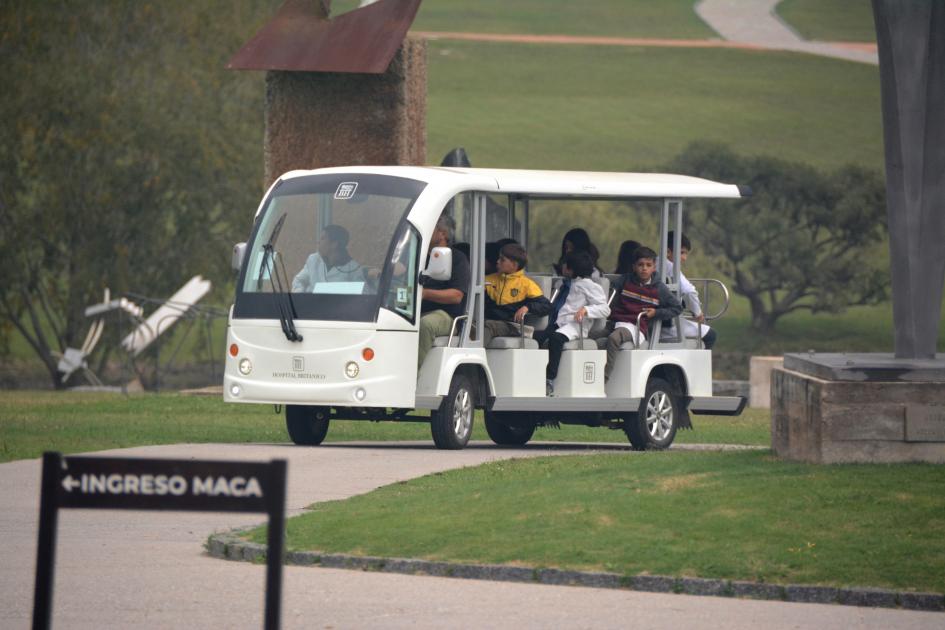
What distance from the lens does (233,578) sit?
1080 cm

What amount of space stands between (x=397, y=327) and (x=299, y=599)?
7.87m

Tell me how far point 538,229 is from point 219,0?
1880cm

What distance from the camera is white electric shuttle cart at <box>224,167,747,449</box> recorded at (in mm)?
17828

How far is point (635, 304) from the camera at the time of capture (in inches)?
768

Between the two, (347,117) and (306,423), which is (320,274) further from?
(347,117)

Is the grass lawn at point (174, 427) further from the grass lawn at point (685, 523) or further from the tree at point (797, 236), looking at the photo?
the tree at point (797, 236)

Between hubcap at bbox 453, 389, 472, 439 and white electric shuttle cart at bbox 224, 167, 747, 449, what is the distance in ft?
0.06

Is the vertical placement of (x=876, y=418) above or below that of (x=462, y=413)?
below

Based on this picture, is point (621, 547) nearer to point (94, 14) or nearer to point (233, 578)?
point (233, 578)

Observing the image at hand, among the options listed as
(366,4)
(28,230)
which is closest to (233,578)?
(366,4)

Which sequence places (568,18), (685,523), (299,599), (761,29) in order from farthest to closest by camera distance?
1. (568,18)
2. (761,29)
3. (685,523)
4. (299,599)

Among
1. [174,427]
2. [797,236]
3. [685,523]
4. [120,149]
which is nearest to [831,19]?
[797,236]

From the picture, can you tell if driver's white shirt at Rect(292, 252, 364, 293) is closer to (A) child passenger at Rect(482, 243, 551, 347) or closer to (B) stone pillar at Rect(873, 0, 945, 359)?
(A) child passenger at Rect(482, 243, 551, 347)

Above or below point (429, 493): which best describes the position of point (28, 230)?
above
